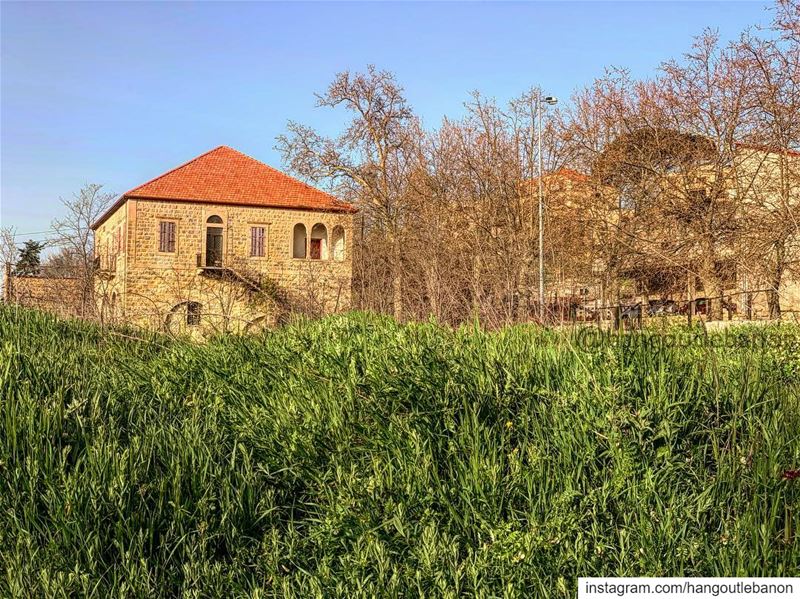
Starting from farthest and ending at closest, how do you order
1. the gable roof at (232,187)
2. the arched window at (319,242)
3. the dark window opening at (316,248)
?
the dark window opening at (316,248) < the arched window at (319,242) < the gable roof at (232,187)

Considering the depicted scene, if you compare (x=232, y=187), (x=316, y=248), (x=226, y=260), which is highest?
(x=232, y=187)

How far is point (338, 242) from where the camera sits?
121ft

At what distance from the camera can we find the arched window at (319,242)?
3710 centimetres

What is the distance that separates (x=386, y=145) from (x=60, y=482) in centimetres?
3089

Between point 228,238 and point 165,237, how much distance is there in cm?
272

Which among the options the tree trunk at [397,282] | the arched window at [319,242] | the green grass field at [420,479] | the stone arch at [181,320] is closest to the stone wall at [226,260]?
the arched window at [319,242]

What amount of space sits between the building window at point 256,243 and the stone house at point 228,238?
0.05 meters

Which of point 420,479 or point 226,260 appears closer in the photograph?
point 420,479

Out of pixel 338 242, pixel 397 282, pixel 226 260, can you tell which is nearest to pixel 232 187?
pixel 226 260

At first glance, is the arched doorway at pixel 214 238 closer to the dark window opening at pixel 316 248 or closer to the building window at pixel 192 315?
the building window at pixel 192 315

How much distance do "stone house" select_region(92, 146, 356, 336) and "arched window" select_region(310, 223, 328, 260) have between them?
5cm

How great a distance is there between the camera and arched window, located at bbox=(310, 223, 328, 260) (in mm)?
37103

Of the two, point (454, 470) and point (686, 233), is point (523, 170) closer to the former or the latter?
point (686, 233)

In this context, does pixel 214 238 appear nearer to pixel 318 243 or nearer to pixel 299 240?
A: pixel 299 240
